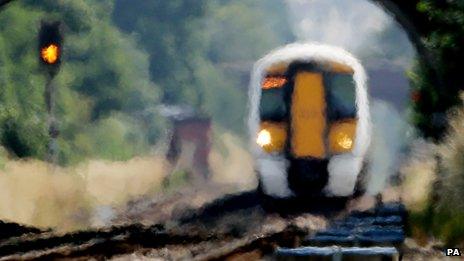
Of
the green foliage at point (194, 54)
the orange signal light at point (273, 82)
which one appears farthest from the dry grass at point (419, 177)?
the green foliage at point (194, 54)

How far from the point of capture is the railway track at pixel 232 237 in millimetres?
9805

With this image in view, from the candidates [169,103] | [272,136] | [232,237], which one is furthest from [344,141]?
[169,103]

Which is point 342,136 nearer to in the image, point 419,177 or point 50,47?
point 419,177

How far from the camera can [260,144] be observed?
14.8 meters

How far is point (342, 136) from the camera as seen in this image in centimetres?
1465

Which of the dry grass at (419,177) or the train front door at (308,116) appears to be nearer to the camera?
the dry grass at (419,177)

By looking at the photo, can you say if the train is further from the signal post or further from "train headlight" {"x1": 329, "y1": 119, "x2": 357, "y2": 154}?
the signal post

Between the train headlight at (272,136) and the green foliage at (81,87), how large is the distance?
12010 millimetres

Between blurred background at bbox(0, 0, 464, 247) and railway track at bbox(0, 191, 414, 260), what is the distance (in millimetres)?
939

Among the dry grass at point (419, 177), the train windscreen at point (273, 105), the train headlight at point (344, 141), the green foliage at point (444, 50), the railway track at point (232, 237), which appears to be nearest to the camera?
the railway track at point (232, 237)

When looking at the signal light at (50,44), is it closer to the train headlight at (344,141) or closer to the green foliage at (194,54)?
the train headlight at (344,141)

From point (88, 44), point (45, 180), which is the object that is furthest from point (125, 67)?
point (45, 180)

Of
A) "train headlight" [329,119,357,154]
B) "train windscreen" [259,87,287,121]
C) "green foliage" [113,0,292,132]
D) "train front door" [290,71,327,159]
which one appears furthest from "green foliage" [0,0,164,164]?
"train headlight" [329,119,357,154]

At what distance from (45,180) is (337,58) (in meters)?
7.02
